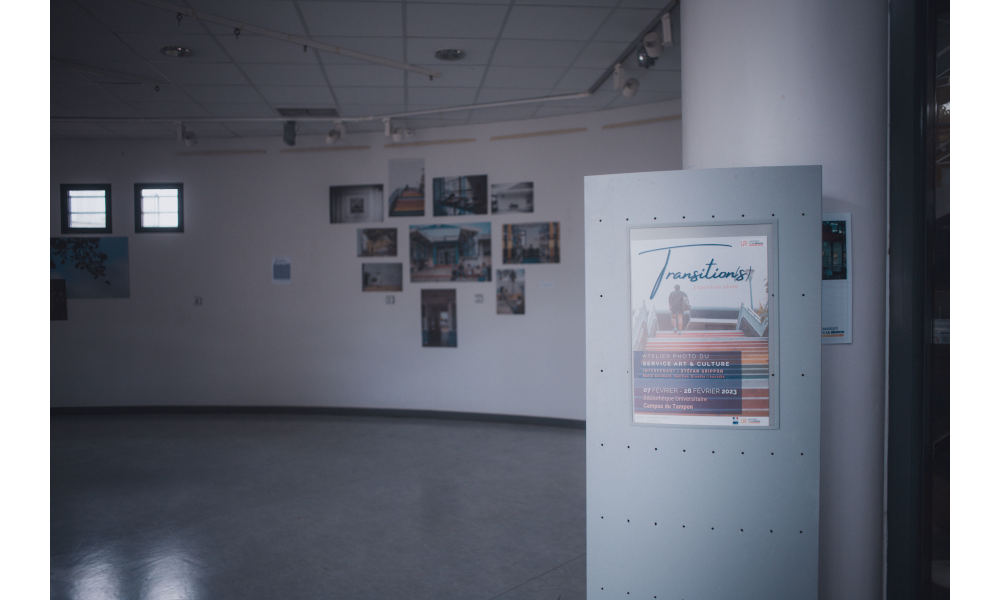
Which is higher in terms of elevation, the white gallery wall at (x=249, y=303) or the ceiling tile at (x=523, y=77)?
the ceiling tile at (x=523, y=77)

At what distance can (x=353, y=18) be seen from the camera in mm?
3908

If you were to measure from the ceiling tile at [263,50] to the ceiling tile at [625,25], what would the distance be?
2377 mm

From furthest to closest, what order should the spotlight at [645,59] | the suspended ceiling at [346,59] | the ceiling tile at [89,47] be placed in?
the spotlight at [645,59] < the ceiling tile at [89,47] < the suspended ceiling at [346,59]

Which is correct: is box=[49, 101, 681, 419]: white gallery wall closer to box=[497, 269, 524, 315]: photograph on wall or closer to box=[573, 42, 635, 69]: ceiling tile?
box=[497, 269, 524, 315]: photograph on wall

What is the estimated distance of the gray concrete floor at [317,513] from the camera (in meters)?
2.97

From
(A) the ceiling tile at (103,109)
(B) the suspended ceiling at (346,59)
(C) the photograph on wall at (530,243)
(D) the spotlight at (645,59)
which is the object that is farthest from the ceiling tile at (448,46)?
(A) the ceiling tile at (103,109)

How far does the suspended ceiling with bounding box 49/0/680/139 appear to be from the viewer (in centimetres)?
382

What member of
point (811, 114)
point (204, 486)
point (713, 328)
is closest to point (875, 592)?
point (713, 328)

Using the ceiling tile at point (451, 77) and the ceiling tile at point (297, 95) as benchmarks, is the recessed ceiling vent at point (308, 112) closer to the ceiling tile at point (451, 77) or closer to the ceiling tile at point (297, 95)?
the ceiling tile at point (297, 95)

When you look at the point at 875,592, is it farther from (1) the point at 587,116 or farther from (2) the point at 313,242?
(2) the point at 313,242

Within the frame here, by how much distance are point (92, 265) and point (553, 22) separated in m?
6.68

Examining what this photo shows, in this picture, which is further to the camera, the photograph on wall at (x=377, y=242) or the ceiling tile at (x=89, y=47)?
the photograph on wall at (x=377, y=242)

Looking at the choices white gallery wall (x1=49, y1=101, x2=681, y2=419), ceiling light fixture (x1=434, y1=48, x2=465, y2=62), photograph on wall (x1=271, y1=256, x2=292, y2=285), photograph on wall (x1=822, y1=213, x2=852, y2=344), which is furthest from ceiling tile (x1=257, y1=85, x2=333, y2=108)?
photograph on wall (x1=822, y1=213, x2=852, y2=344)

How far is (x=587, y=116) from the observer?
20.3 feet
